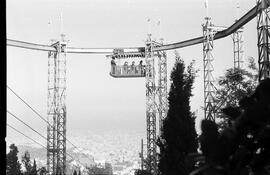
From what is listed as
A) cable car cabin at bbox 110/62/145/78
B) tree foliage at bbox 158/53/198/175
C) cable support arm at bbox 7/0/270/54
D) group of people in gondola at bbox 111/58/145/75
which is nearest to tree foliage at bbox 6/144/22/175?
cable support arm at bbox 7/0/270/54

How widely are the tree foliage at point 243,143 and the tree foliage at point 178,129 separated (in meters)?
12.6

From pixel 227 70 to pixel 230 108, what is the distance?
2231 centimetres

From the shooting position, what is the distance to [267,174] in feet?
3.48

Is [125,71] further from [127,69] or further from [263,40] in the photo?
[263,40]

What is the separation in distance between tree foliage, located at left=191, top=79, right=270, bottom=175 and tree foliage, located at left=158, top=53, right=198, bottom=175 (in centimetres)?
1264

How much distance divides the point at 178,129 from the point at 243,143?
→ 13.7m

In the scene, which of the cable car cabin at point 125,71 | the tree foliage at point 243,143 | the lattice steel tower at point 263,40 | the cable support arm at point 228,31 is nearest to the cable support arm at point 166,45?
the cable support arm at point 228,31

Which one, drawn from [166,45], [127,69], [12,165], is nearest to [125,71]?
[127,69]

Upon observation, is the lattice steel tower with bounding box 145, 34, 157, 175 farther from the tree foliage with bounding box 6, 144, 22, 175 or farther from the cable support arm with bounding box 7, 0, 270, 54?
the tree foliage with bounding box 6, 144, 22, 175

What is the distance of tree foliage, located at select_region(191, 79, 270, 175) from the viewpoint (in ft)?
3.46

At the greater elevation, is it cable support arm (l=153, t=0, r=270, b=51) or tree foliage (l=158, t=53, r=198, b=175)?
cable support arm (l=153, t=0, r=270, b=51)

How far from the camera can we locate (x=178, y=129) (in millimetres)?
14734
